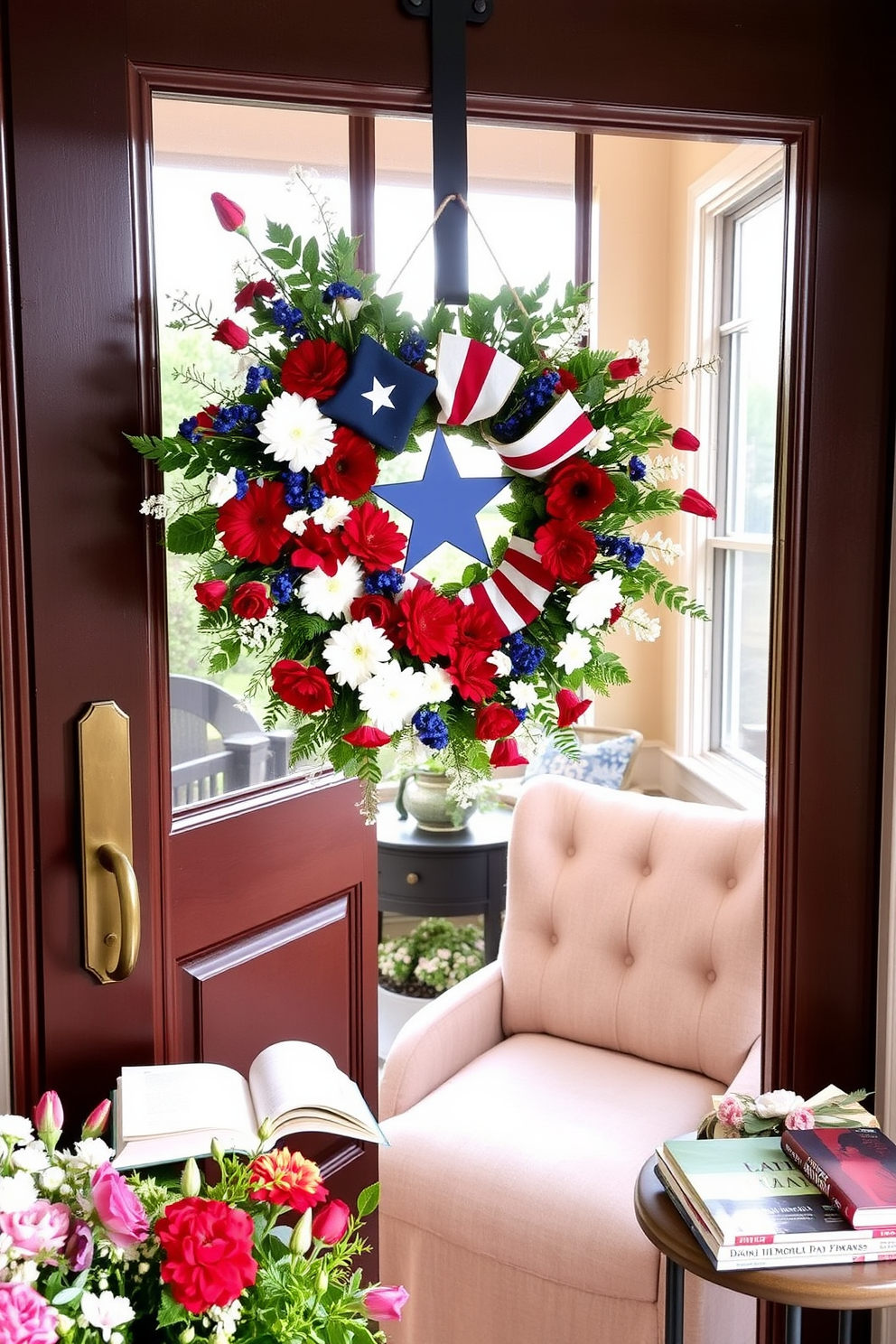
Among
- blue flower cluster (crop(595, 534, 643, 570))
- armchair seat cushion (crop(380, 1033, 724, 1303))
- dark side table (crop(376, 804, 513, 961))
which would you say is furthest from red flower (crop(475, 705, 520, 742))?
dark side table (crop(376, 804, 513, 961))

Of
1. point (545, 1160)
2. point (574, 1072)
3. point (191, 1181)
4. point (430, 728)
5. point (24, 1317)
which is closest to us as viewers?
point (24, 1317)

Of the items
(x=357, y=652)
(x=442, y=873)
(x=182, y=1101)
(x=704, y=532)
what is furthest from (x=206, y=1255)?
(x=704, y=532)

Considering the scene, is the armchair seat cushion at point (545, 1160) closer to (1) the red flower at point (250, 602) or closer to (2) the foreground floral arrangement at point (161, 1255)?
(2) the foreground floral arrangement at point (161, 1255)

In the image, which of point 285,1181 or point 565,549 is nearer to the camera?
point 285,1181

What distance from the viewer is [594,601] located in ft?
4.58

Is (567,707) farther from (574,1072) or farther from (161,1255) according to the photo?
(574,1072)

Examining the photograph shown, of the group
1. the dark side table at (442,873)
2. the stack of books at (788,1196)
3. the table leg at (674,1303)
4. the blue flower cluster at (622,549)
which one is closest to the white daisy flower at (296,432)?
the blue flower cluster at (622,549)

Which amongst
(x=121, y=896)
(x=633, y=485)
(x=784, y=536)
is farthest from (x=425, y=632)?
(x=784, y=536)

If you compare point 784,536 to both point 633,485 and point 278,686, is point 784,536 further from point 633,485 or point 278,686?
point 278,686

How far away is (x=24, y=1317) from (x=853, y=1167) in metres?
0.91

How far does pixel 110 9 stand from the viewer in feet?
4.55

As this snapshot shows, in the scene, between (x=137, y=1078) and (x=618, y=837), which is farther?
(x=618, y=837)

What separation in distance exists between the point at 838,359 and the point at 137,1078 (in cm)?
129

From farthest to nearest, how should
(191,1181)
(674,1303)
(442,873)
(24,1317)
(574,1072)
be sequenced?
1. (442,873)
2. (574,1072)
3. (674,1303)
4. (191,1181)
5. (24,1317)
